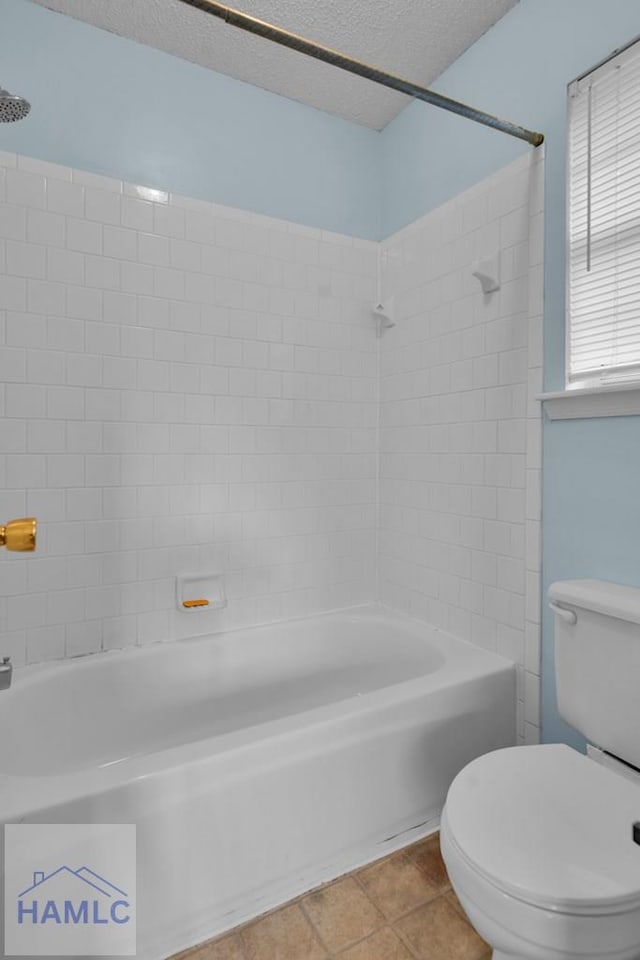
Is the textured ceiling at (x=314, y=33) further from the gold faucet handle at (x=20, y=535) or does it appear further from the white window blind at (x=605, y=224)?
the gold faucet handle at (x=20, y=535)

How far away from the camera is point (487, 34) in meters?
1.93

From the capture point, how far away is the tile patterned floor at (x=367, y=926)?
1.29 metres

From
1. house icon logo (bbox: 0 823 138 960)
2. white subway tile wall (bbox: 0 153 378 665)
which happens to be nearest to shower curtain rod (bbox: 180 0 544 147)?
white subway tile wall (bbox: 0 153 378 665)

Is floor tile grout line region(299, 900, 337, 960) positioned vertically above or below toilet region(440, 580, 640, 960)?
below

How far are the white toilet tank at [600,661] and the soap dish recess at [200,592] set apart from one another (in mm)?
1263

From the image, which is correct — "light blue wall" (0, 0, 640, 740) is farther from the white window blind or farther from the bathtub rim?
the bathtub rim

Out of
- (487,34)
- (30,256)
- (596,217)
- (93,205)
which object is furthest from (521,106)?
(30,256)

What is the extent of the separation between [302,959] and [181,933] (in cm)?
30

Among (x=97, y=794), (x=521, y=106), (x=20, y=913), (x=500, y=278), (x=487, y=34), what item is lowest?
(x=20, y=913)

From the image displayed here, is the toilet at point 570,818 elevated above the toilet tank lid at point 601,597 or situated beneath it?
situated beneath

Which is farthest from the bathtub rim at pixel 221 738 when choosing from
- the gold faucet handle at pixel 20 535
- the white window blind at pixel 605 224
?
the white window blind at pixel 605 224

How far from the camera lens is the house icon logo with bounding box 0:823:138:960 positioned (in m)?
1.10

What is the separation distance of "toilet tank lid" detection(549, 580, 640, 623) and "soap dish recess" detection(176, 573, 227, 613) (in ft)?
4.14

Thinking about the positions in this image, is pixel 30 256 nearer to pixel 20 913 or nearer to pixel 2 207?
pixel 2 207
